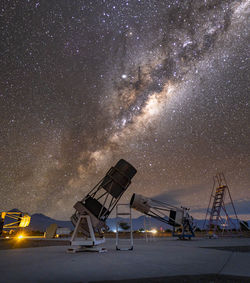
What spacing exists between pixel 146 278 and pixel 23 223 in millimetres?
24519

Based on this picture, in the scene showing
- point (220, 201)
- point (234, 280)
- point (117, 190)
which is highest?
point (220, 201)

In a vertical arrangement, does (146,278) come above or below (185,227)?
below

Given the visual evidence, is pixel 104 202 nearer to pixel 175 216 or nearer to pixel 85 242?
pixel 85 242

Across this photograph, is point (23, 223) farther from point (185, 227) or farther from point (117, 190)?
point (117, 190)

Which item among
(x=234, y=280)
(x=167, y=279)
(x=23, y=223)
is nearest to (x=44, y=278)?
(x=167, y=279)

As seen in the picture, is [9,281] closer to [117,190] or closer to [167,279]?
[167,279]

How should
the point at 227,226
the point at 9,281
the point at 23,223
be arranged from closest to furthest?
the point at 9,281
the point at 23,223
the point at 227,226

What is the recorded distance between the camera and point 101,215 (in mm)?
9438

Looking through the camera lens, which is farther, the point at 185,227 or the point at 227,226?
the point at 227,226

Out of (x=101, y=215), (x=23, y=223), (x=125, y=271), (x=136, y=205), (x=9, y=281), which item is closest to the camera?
(x=9, y=281)

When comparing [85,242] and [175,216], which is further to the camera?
[175,216]

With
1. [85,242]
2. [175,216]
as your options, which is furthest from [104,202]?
[175,216]

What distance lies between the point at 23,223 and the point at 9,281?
78.0ft

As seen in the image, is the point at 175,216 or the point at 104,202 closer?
the point at 104,202
